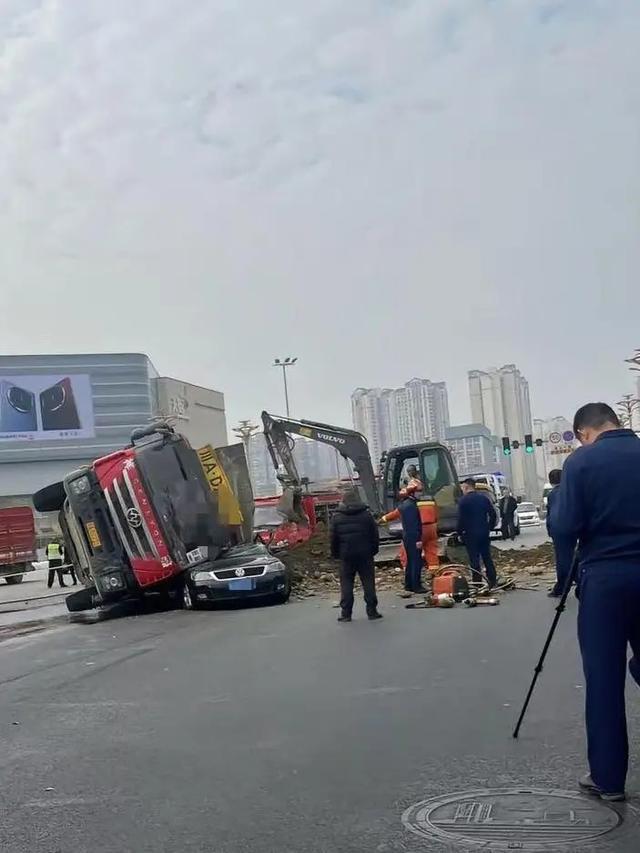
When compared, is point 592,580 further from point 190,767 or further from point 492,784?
point 190,767

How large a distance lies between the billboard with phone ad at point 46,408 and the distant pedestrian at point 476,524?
82.3 metres

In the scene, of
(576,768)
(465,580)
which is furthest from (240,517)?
(576,768)

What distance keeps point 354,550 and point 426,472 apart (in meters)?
14.8

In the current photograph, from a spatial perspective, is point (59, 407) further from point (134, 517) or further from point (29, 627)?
point (134, 517)

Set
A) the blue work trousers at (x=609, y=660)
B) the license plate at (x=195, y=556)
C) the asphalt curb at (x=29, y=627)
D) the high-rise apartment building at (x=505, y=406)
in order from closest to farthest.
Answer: the blue work trousers at (x=609, y=660) → the asphalt curb at (x=29, y=627) → the license plate at (x=195, y=556) → the high-rise apartment building at (x=505, y=406)

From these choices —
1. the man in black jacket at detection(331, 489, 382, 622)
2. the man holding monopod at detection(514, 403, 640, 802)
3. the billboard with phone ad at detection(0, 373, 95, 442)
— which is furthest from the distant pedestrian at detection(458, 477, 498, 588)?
the billboard with phone ad at detection(0, 373, 95, 442)

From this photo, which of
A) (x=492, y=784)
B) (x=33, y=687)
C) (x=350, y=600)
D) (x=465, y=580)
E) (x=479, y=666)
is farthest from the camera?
(x=465, y=580)

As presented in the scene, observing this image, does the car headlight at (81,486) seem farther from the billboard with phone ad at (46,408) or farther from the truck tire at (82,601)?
the billboard with phone ad at (46,408)

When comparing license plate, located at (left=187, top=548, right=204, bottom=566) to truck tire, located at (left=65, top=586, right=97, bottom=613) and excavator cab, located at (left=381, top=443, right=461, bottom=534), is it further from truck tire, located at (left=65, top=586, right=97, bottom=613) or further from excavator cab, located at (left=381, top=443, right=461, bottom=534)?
excavator cab, located at (left=381, top=443, right=461, bottom=534)

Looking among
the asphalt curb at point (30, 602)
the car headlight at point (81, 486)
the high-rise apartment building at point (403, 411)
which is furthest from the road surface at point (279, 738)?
the high-rise apartment building at point (403, 411)

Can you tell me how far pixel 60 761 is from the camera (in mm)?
6211

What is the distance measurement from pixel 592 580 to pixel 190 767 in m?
2.70

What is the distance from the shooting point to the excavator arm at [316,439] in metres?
23.4

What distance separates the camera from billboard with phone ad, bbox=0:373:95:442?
92.2m
